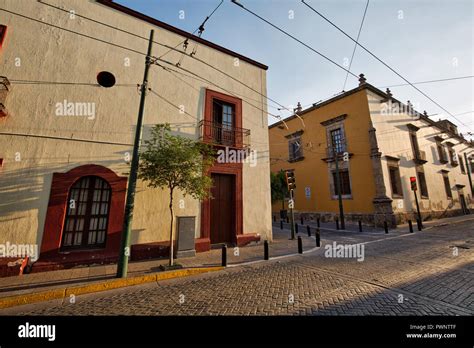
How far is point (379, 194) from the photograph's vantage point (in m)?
14.7

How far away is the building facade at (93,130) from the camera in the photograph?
20.5ft

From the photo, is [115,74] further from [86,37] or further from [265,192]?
[265,192]

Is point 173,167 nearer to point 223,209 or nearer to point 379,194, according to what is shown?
point 223,209

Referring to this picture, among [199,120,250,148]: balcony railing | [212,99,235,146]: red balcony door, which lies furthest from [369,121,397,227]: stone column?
[212,99,235,146]: red balcony door

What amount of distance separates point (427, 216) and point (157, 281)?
2349cm

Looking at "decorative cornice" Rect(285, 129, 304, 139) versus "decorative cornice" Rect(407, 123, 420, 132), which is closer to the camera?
"decorative cornice" Rect(407, 123, 420, 132)

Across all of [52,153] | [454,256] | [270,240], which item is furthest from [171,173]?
[454,256]

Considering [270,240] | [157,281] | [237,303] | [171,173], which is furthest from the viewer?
[270,240]

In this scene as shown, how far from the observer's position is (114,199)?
7.15m

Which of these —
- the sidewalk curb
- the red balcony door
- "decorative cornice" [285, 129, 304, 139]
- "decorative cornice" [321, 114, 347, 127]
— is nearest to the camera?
the sidewalk curb

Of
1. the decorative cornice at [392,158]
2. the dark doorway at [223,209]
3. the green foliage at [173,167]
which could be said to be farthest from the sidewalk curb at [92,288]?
the decorative cornice at [392,158]

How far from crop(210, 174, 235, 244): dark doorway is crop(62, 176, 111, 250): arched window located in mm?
4313

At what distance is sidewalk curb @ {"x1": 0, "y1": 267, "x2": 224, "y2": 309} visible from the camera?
13.6ft

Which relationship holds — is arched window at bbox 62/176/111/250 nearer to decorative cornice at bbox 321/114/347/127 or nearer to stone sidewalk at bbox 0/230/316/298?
stone sidewalk at bbox 0/230/316/298
